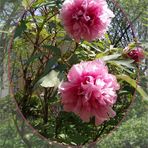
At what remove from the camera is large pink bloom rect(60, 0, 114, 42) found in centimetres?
37

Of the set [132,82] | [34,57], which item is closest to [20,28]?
[34,57]

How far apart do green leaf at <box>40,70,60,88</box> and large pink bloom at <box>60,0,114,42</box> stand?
1.8 inches

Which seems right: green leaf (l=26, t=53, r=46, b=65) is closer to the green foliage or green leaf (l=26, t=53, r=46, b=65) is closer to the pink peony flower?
the green foliage

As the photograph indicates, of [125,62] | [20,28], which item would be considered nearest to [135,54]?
[125,62]

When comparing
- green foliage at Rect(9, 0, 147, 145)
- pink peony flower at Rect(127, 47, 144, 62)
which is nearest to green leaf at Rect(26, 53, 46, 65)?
green foliage at Rect(9, 0, 147, 145)

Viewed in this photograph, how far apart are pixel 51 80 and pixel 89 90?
0.05 m

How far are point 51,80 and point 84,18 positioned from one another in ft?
0.24

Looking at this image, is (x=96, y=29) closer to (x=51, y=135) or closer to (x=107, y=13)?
(x=107, y=13)

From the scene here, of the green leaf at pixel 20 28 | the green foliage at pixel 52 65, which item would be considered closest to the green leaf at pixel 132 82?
the green foliage at pixel 52 65

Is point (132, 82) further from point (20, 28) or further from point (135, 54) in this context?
point (20, 28)

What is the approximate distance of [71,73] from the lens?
1.17 feet

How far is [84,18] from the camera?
0.37 m

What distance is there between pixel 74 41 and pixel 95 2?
5 centimetres

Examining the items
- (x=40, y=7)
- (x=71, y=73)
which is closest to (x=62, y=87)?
(x=71, y=73)
